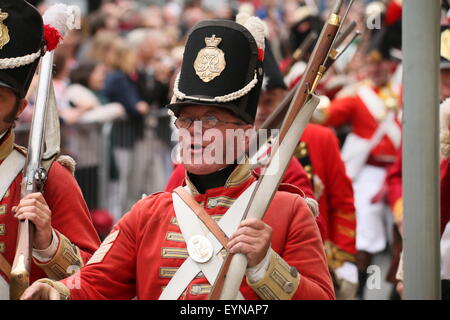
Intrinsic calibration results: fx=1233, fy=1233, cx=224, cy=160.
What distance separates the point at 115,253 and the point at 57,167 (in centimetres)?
63

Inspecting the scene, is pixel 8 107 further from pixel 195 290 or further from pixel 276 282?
pixel 276 282

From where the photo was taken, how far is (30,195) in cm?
461

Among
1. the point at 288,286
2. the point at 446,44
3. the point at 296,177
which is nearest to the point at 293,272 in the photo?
the point at 288,286

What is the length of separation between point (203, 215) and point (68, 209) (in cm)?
71

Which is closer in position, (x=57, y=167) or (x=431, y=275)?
(x=431, y=275)

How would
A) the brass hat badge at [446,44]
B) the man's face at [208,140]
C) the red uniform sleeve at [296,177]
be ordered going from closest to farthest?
the man's face at [208,140] < the red uniform sleeve at [296,177] < the brass hat badge at [446,44]

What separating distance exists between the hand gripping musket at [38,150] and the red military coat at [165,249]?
0.20m

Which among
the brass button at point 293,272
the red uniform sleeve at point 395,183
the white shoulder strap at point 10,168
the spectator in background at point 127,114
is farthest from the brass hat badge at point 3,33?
the spectator in background at point 127,114

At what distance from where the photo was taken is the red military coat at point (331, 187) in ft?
24.3

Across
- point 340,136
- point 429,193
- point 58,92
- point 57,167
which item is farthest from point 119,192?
point 429,193

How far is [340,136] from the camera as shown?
11.9 meters

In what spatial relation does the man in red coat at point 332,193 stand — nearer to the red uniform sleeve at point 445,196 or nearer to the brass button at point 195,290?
the red uniform sleeve at point 445,196

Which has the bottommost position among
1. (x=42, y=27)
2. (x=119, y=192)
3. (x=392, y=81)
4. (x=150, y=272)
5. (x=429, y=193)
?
(x=119, y=192)

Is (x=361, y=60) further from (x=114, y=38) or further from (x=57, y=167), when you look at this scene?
(x=57, y=167)
